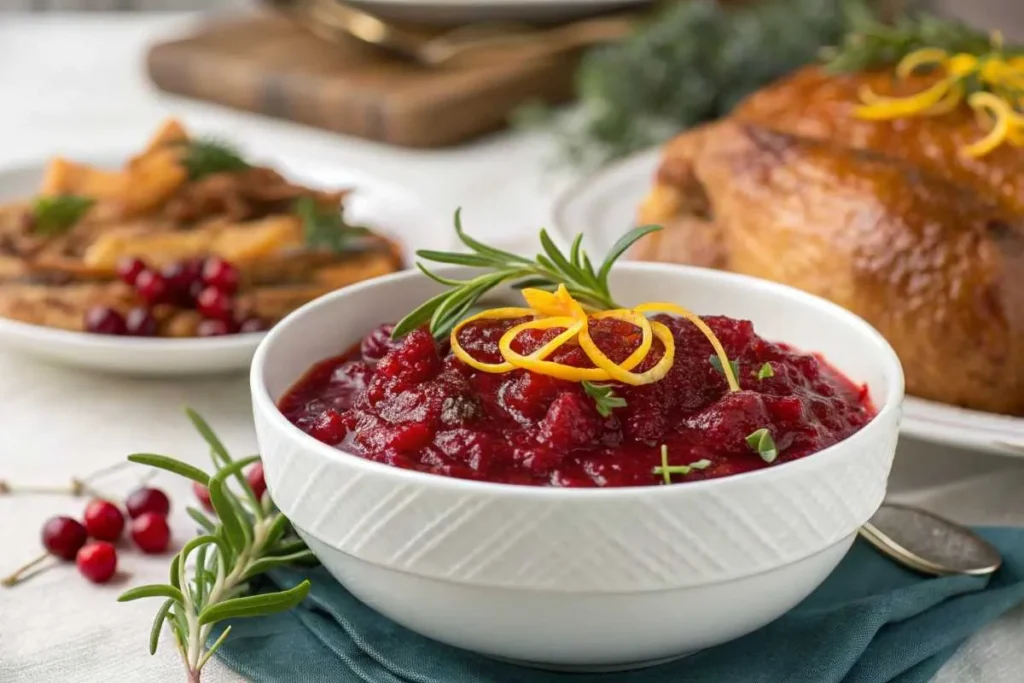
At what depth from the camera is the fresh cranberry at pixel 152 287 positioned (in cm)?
306

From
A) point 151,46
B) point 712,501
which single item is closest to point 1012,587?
point 712,501

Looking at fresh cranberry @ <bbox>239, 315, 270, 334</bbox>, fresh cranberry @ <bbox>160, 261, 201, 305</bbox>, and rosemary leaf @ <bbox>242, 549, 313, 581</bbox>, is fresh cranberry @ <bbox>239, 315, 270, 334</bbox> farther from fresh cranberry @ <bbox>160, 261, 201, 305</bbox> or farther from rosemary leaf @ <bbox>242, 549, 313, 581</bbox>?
rosemary leaf @ <bbox>242, 549, 313, 581</bbox>

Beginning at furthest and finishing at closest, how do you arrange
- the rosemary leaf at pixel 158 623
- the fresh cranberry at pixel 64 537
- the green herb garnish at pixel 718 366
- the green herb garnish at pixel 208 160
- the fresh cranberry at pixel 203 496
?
the green herb garnish at pixel 208 160 < the fresh cranberry at pixel 203 496 < the fresh cranberry at pixel 64 537 < the green herb garnish at pixel 718 366 < the rosemary leaf at pixel 158 623

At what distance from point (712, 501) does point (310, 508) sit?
57cm

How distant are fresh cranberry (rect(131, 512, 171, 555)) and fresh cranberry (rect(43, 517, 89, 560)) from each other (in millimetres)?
94

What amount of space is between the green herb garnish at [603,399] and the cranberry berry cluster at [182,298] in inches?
52.2

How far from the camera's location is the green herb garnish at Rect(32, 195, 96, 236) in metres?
3.39

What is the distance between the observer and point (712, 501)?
1.69 meters

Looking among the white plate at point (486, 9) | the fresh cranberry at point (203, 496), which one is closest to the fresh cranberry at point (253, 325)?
the fresh cranberry at point (203, 496)

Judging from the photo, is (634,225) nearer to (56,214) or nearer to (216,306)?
(216,306)

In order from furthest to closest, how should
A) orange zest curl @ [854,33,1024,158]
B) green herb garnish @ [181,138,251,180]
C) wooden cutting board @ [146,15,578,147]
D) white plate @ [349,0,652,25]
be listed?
1. white plate @ [349,0,652,25]
2. wooden cutting board @ [146,15,578,147]
3. green herb garnish @ [181,138,251,180]
4. orange zest curl @ [854,33,1024,158]

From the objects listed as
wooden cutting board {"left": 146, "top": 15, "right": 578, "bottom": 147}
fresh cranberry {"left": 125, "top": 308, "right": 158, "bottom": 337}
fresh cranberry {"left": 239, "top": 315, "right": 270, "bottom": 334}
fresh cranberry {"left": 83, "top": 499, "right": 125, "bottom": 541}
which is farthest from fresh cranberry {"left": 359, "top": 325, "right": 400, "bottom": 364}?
wooden cutting board {"left": 146, "top": 15, "right": 578, "bottom": 147}

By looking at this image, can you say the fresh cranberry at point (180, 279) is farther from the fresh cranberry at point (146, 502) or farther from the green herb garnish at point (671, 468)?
the green herb garnish at point (671, 468)

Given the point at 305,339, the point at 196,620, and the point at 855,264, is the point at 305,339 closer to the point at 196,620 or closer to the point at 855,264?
the point at 196,620
